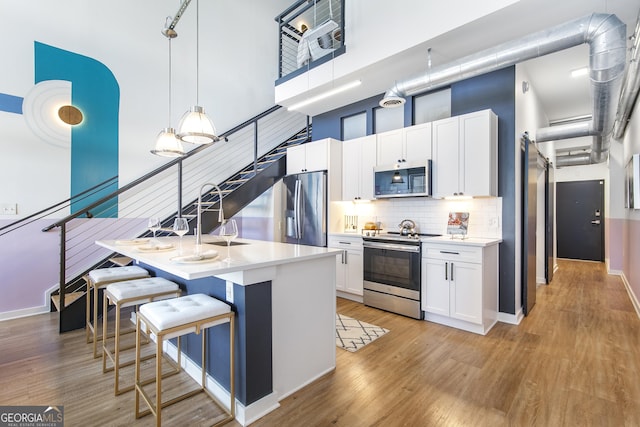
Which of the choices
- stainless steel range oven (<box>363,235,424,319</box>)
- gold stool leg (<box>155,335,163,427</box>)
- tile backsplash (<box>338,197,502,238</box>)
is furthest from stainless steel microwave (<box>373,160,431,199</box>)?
gold stool leg (<box>155,335,163,427</box>)

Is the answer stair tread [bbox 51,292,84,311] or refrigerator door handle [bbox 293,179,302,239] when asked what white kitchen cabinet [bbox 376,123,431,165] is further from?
stair tread [bbox 51,292,84,311]

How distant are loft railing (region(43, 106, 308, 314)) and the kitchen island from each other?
1988 mm

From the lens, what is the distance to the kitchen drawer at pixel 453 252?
327cm

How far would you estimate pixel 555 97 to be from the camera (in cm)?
527

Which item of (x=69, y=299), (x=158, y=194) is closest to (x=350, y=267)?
(x=158, y=194)

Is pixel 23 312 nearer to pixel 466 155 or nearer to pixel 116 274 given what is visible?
pixel 116 274

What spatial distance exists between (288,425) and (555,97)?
21.2 ft

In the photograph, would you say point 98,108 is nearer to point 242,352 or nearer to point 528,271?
point 242,352

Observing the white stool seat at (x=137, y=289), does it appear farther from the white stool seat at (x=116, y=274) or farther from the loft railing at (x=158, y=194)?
the loft railing at (x=158, y=194)

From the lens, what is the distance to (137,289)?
7.76ft

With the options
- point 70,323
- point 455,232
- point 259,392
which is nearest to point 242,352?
point 259,392

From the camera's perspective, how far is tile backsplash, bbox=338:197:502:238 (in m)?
3.80

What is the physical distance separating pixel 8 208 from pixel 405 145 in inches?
206

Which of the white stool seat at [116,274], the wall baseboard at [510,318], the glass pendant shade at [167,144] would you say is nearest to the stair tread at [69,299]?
the white stool seat at [116,274]
